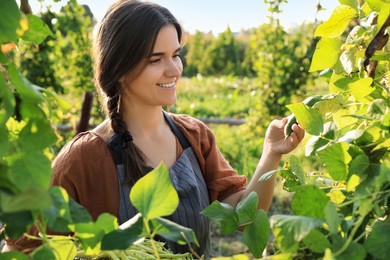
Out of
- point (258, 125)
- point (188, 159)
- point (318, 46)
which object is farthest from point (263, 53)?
point (318, 46)

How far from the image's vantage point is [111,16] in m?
1.80

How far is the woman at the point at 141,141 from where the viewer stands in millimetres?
1669

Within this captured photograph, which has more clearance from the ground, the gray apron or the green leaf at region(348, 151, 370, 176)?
the green leaf at region(348, 151, 370, 176)

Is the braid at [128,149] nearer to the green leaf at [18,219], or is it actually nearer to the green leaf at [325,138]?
the green leaf at [325,138]

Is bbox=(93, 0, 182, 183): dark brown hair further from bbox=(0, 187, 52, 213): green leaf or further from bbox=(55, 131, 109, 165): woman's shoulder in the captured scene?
bbox=(0, 187, 52, 213): green leaf

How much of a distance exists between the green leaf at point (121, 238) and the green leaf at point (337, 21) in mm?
376

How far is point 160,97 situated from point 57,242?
45.5 inches

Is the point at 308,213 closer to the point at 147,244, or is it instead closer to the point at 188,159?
the point at 147,244

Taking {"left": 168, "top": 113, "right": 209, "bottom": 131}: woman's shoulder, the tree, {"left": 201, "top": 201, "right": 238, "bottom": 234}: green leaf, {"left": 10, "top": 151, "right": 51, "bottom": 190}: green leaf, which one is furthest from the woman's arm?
the tree

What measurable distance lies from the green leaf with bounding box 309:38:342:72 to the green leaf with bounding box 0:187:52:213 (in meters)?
0.48

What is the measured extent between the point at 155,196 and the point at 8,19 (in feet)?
0.59

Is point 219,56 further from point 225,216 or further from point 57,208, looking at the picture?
point 57,208

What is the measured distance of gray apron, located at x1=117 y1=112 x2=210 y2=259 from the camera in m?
1.68

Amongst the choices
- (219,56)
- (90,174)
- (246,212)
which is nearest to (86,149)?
(90,174)
